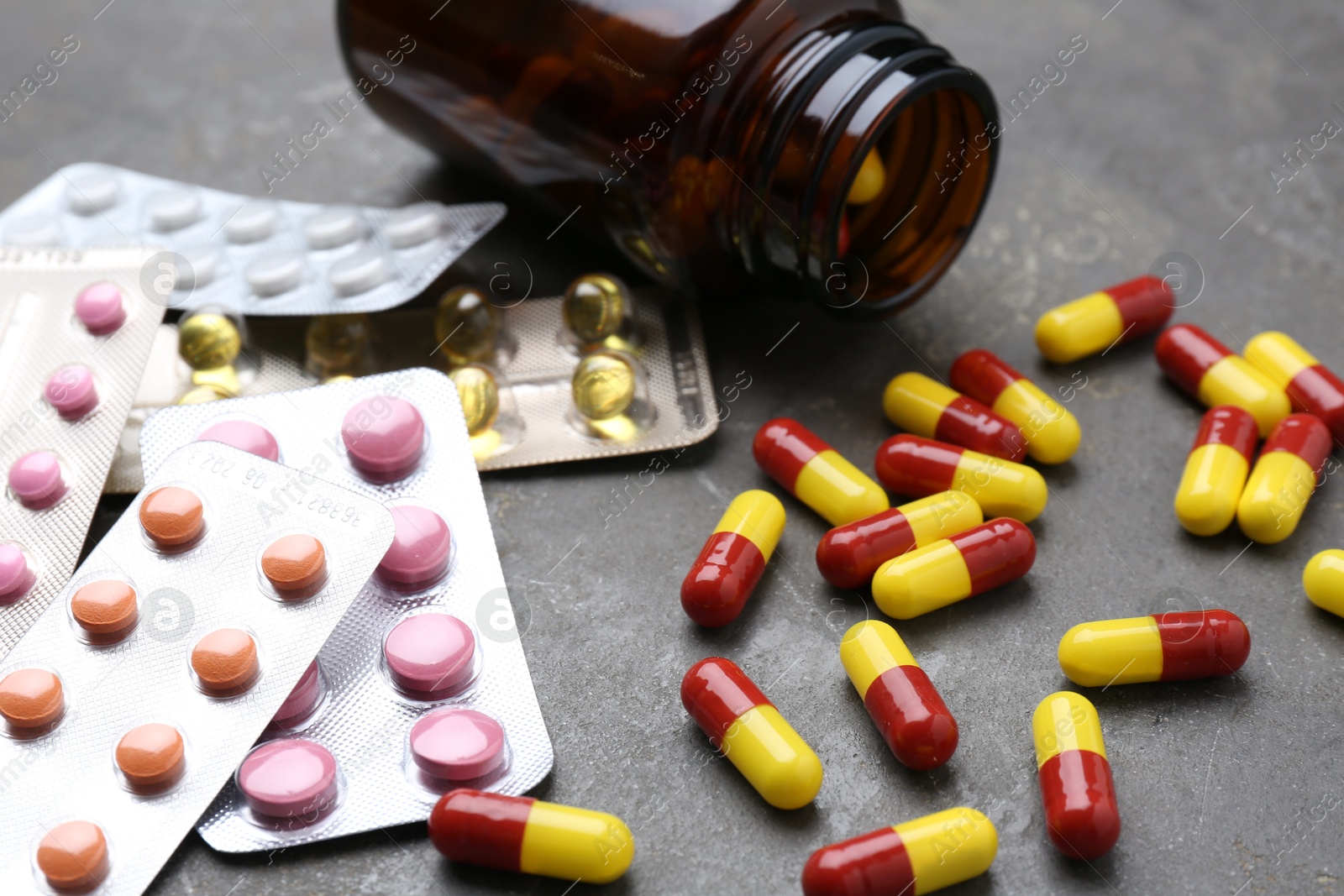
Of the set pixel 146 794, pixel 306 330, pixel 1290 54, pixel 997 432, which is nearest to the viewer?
pixel 146 794

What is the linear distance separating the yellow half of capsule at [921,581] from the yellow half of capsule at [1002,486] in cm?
15

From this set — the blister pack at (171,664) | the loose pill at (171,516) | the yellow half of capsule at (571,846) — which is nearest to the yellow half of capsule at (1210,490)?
the yellow half of capsule at (571,846)

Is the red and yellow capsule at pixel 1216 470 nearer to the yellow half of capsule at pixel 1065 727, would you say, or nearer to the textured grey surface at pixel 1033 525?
the textured grey surface at pixel 1033 525

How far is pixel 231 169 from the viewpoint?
2416mm

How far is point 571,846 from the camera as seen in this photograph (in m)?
1.40

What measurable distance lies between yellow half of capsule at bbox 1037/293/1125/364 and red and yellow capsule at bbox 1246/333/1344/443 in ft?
0.77

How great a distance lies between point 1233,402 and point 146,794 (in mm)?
1725

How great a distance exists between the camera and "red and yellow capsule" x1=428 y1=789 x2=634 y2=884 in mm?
1402

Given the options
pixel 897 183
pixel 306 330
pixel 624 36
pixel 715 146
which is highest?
pixel 624 36

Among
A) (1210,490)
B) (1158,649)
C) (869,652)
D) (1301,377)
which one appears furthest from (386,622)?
(1301,377)

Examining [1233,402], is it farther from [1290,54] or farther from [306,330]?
[306,330]

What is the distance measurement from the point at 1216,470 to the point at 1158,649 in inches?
14.8

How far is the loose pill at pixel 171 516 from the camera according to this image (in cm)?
157

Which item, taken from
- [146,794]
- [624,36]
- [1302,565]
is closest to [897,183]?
[624,36]
